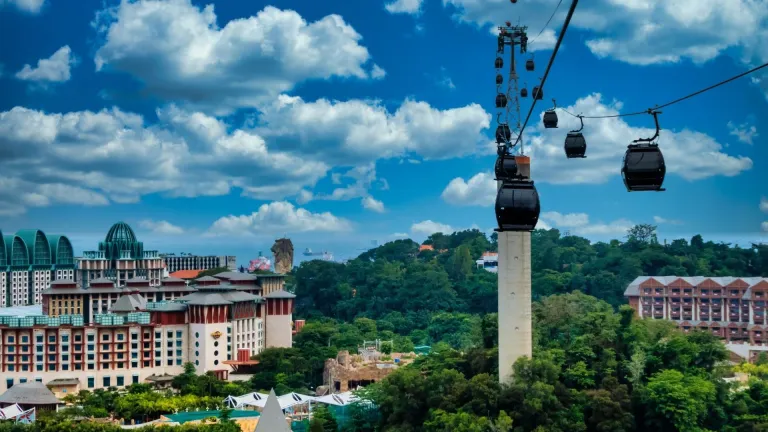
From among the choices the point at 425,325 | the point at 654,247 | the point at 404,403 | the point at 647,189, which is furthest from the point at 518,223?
the point at 654,247

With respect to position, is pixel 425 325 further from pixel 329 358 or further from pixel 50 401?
pixel 50 401

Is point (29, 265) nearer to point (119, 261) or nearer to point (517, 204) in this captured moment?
point (119, 261)

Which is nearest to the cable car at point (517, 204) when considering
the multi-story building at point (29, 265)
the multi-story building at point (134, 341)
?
the multi-story building at point (134, 341)

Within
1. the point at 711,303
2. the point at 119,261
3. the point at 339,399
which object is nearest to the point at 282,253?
the point at 119,261

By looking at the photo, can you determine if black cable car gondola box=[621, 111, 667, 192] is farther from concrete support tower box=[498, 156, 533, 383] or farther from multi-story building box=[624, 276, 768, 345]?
multi-story building box=[624, 276, 768, 345]

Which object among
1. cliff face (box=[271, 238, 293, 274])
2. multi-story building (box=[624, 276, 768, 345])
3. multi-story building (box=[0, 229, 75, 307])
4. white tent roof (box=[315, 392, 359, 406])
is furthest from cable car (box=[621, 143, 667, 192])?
cliff face (box=[271, 238, 293, 274])

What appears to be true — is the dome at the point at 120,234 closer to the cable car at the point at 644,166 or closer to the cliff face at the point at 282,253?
the cliff face at the point at 282,253
